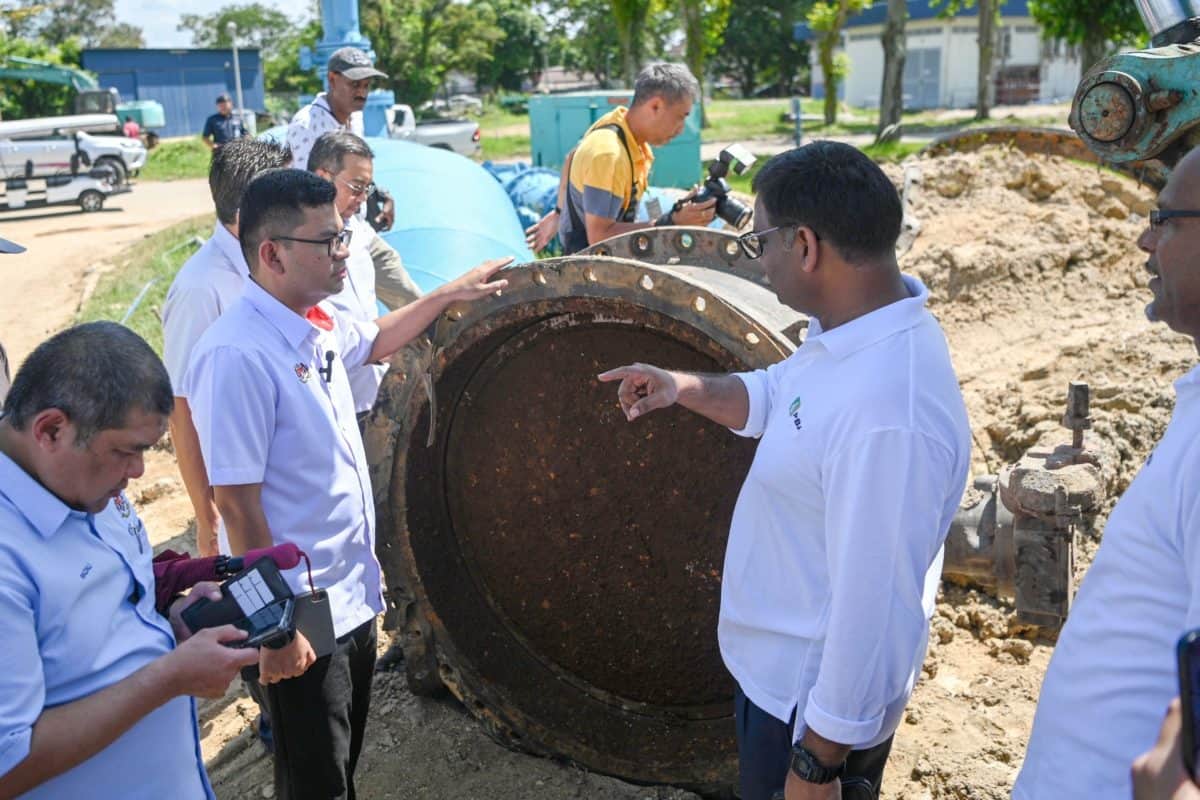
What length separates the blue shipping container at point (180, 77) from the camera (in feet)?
131

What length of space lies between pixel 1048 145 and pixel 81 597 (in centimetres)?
676

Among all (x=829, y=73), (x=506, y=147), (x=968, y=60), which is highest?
(x=968, y=60)

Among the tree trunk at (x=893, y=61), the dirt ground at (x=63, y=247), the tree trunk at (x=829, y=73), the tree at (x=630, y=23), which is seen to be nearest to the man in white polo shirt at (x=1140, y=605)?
the dirt ground at (x=63, y=247)

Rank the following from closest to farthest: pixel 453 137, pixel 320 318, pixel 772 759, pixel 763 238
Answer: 1. pixel 763 238
2. pixel 772 759
3. pixel 320 318
4. pixel 453 137

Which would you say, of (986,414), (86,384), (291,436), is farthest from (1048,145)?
(86,384)

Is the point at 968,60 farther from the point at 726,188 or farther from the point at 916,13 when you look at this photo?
the point at 726,188

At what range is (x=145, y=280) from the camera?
10.7 metres

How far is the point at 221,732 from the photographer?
384cm

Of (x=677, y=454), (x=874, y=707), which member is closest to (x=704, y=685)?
(x=677, y=454)

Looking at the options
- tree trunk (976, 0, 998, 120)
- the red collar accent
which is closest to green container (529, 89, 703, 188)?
tree trunk (976, 0, 998, 120)

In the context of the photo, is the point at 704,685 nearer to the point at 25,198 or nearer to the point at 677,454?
the point at 677,454

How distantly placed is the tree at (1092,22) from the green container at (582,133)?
25.2 feet

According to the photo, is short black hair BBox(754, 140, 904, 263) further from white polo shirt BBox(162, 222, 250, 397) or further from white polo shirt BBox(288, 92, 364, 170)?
white polo shirt BBox(288, 92, 364, 170)

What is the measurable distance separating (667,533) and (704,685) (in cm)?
46
